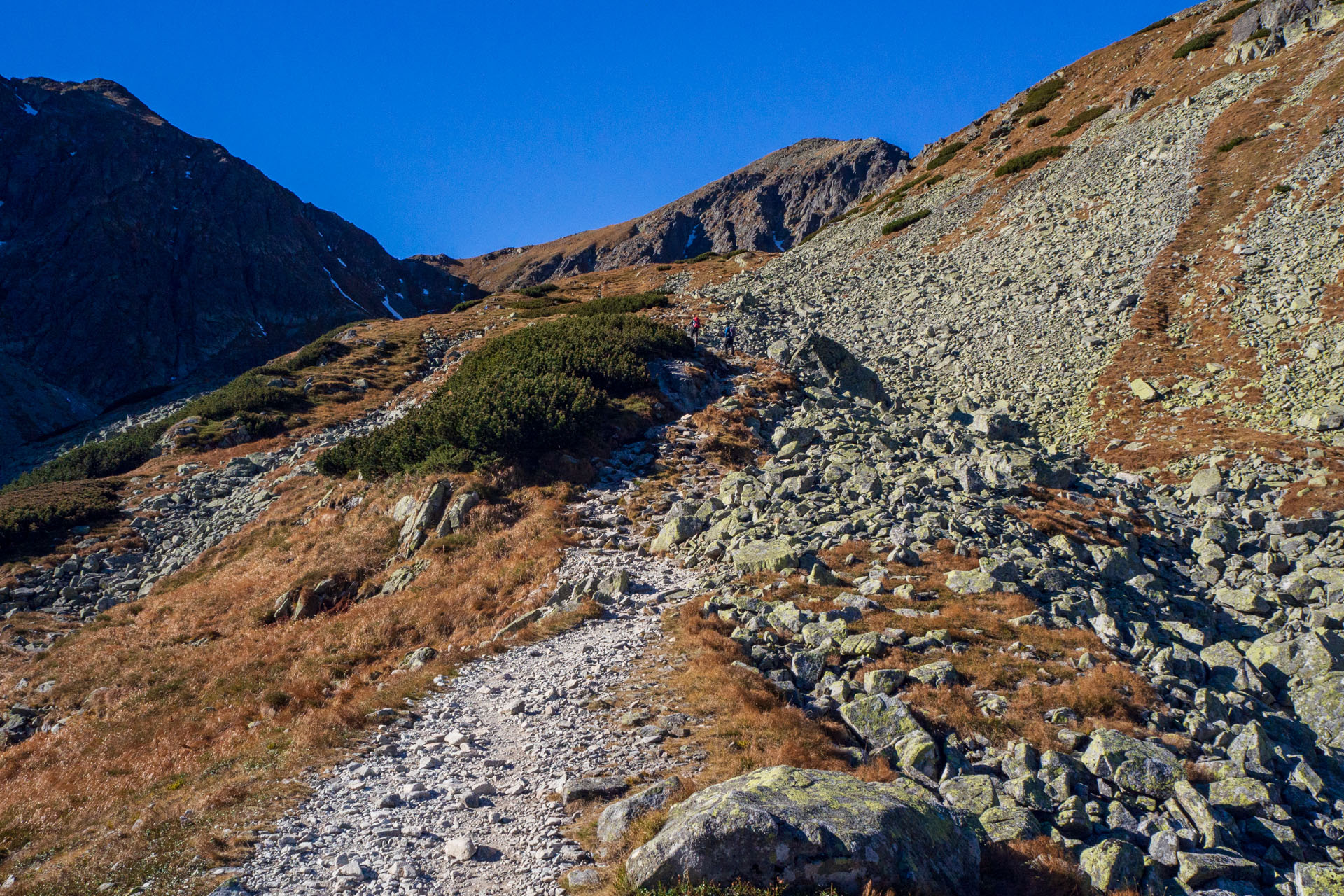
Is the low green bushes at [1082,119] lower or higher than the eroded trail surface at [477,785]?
higher

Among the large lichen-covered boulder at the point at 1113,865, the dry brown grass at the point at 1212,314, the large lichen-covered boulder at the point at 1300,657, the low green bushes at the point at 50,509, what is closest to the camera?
the large lichen-covered boulder at the point at 1113,865

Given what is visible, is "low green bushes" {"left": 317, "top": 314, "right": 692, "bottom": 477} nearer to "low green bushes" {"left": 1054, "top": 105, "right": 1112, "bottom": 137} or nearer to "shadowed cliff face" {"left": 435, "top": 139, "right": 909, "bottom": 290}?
"low green bushes" {"left": 1054, "top": 105, "right": 1112, "bottom": 137}

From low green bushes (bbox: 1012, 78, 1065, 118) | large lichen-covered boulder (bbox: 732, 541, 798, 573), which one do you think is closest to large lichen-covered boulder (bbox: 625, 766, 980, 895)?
large lichen-covered boulder (bbox: 732, 541, 798, 573)

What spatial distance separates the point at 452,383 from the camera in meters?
31.8

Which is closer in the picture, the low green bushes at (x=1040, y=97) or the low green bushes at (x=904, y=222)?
the low green bushes at (x=904, y=222)

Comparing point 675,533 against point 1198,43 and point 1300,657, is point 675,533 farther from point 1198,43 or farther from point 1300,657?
point 1198,43

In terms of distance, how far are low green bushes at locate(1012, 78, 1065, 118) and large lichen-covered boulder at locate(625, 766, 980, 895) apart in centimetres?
8371

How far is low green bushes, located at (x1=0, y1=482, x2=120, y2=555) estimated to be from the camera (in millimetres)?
28391

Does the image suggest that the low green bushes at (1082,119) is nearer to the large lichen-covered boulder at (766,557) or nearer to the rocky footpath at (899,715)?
the rocky footpath at (899,715)

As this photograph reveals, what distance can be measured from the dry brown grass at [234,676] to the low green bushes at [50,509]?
388 inches

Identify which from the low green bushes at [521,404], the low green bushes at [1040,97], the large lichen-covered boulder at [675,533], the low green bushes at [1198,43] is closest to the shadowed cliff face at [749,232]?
the low green bushes at [1040,97]

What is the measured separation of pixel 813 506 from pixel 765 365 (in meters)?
15.8

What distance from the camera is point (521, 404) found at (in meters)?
23.1

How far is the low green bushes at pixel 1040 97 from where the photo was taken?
71.3 meters
